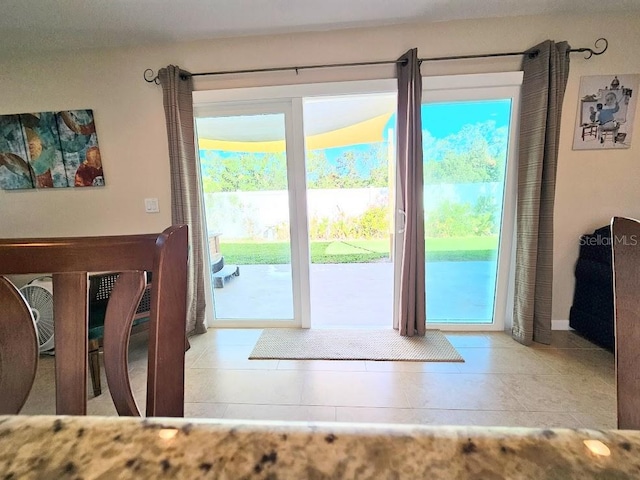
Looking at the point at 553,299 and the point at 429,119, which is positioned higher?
the point at 429,119

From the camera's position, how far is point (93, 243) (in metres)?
0.63

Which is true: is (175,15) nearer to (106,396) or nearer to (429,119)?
(429,119)

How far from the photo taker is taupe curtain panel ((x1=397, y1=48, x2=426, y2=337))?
6.87 feet

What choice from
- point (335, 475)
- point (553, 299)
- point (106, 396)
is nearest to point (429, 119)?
point (553, 299)

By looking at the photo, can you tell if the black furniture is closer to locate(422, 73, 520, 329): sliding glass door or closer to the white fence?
locate(422, 73, 520, 329): sliding glass door

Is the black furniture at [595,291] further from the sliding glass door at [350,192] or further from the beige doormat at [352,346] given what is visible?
the sliding glass door at [350,192]

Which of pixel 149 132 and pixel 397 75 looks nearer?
pixel 397 75

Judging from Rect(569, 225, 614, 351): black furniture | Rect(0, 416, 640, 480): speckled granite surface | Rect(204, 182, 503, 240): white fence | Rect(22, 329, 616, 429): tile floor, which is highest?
Rect(204, 182, 503, 240): white fence

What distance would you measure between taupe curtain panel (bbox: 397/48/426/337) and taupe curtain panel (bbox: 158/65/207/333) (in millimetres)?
1712

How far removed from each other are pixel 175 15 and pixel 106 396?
102 inches

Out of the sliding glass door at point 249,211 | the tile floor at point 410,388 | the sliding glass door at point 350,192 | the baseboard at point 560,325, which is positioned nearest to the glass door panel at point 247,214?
the sliding glass door at point 249,211

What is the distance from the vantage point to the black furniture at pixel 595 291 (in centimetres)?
205

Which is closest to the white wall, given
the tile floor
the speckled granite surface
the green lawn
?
the green lawn

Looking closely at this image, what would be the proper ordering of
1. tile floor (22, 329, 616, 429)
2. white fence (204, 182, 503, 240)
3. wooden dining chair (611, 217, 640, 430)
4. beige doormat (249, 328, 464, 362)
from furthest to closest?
white fence (204, 182, 503, 240)
beige doormat (249, 328, 464, 362)
tile floor (22, 329, 616, 429)
wooden dining chair (611, 217, 640, 430)
